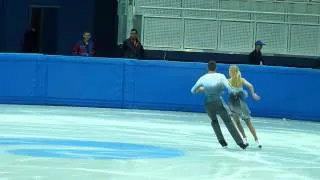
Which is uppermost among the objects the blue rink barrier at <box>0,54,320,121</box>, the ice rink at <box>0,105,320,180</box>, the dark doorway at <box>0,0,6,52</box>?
the dark doorway at <box>0,0,6,52</box>

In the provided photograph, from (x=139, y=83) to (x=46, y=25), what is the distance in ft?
39.7

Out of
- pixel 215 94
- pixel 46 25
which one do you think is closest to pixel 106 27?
pixel 46 25

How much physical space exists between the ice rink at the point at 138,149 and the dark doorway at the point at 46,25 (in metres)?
13.1

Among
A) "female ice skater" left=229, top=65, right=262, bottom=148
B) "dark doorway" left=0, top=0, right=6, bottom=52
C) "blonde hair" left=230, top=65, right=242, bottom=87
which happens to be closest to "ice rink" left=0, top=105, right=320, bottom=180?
"female ice skater" left=229, top=65, right=262, bottom=148

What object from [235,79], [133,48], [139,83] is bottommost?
[139,83]

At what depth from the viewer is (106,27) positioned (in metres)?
34.1

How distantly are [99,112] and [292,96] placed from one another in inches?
254

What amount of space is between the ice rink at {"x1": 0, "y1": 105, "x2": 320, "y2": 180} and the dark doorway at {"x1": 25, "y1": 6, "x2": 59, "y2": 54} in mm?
13085

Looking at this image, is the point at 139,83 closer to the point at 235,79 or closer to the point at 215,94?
the point at 235,79

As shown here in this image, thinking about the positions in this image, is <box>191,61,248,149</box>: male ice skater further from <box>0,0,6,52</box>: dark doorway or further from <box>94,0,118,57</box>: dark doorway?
<box>0,0,6,52</box>: dark doorway

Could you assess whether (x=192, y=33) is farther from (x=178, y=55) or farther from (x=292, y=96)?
(x=292, y=96)

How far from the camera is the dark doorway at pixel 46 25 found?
34938 millimetres

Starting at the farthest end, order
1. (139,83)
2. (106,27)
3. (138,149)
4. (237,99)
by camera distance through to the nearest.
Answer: (106,27) → (139,83) → (237,99) → (138,149)

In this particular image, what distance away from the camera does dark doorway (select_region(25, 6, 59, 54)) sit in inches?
1375
